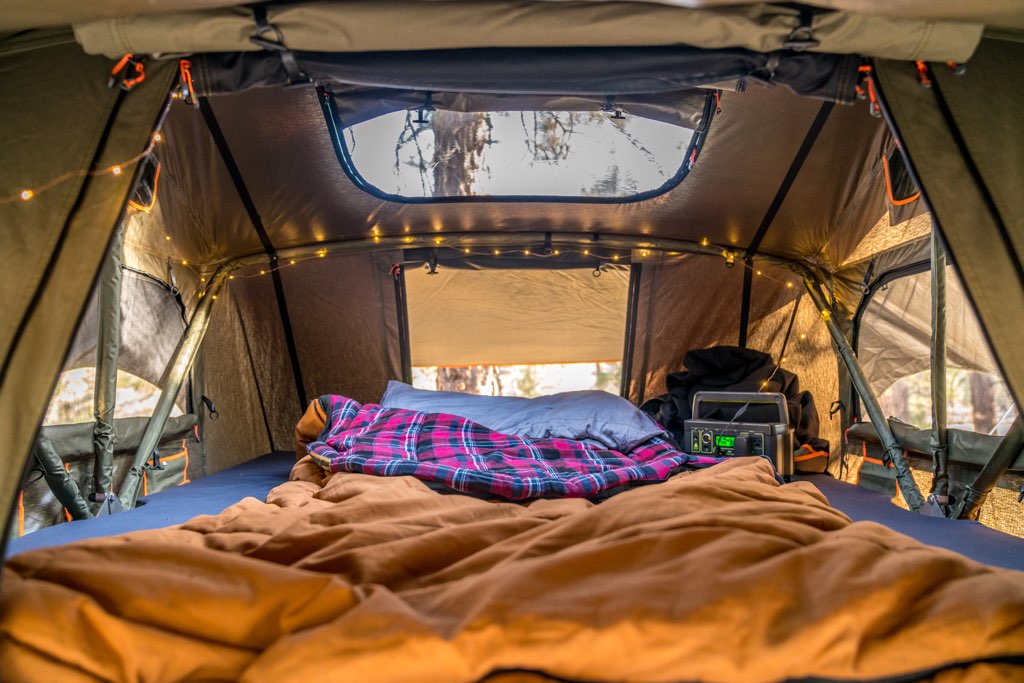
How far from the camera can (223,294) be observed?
355cm

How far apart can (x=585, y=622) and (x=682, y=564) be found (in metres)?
0.22

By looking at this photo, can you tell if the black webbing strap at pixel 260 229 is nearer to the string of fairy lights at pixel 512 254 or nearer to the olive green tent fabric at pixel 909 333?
the string of fairy lights at pixel 512 254

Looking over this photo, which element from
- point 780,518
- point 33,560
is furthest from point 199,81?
point 780,518

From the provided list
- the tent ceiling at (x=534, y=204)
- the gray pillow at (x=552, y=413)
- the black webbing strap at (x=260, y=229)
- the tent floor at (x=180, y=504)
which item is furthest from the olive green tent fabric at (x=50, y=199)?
the gray pillow at (x=552, y=413)

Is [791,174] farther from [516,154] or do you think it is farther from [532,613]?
[532,613]

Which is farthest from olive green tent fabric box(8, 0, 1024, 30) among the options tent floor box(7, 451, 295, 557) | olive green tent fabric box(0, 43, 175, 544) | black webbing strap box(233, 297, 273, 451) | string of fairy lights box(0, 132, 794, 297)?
black webbing strap box(233, 297, 273, 451)

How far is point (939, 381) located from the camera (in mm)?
2369

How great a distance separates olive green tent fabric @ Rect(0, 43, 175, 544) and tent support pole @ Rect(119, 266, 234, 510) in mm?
1452

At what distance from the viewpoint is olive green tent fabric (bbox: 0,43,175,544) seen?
1254 mm

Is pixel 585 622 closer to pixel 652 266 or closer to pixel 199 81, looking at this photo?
pixel 199 81

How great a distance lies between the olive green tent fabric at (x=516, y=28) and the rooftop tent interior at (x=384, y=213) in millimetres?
11

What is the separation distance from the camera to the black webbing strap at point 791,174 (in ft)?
8.37

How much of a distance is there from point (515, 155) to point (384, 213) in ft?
2.47

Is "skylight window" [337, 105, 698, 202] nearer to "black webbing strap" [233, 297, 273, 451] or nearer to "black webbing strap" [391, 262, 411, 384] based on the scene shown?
"black webbing strap" [391, 262, 411, 384]
